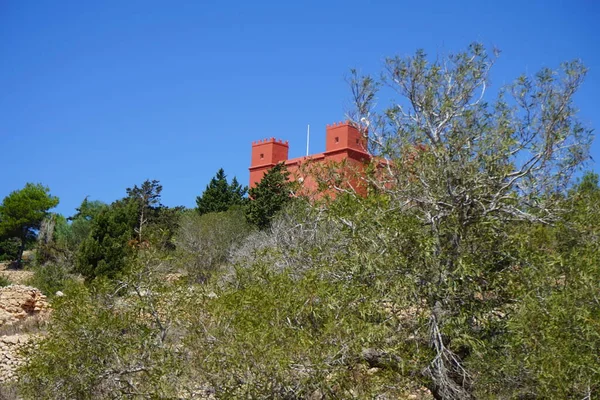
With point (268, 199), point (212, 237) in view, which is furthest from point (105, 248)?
point (268, 199)

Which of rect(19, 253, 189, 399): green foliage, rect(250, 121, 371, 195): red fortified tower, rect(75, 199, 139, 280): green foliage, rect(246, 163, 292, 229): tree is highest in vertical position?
rect(250, 121, 371, 195): red fortified tower

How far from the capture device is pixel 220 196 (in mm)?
31500

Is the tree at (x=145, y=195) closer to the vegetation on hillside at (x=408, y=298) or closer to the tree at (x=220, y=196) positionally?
the tree at (x=220, y=196)

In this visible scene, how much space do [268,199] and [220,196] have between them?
19.7ft

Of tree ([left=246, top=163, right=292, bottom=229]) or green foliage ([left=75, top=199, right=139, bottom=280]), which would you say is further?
tree ([left=246, top=163, right=292, bottom=229])

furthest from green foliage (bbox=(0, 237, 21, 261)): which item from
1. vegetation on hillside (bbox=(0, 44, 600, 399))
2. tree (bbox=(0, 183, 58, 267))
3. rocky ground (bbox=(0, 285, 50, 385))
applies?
vegetation on hillside (bbox=(0, 44, 600, 399))

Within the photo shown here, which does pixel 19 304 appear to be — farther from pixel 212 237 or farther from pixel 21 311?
pixel 212 237

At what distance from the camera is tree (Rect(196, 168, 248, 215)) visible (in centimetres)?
3086

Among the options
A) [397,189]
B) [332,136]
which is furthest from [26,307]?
[332,136]

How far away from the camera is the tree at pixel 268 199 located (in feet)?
84.2

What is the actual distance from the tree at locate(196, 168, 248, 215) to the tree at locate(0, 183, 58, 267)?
45.0 ft

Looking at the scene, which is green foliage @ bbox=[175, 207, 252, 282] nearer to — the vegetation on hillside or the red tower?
the red tower

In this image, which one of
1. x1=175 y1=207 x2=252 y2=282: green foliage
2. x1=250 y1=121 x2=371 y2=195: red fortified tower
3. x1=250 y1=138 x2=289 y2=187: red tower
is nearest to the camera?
x1=175 y1=207 x2=252 y2=282: green foliage

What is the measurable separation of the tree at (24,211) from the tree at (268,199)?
18.8m
